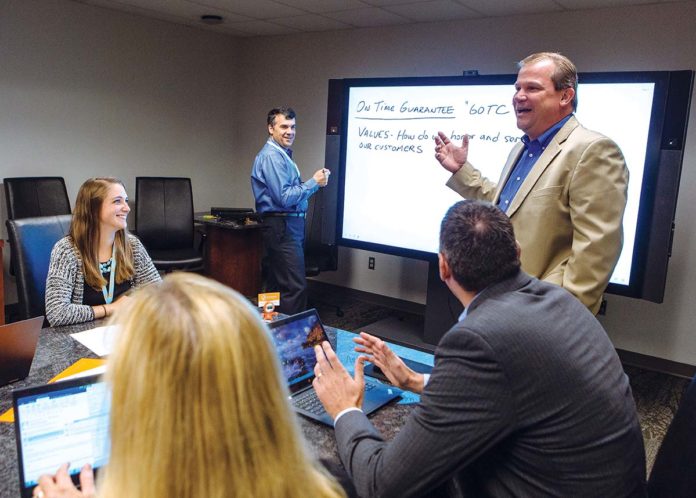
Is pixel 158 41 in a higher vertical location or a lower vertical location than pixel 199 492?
higher

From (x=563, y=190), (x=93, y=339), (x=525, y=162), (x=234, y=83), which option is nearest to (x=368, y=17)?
→ (x=234, y=83)

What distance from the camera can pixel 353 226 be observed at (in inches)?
156

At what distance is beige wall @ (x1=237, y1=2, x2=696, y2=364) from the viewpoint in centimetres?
336

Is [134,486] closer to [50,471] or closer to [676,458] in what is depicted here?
[50,471]

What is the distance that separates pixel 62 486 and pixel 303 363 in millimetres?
654

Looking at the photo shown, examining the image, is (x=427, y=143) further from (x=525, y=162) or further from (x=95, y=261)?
(x=95, y=261)

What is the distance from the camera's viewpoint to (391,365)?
1.37 metres

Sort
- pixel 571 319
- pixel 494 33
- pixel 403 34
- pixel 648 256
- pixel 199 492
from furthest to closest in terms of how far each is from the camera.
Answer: pixel 403 34
pixel 494 33
pixel 648 256
pixel 571 319
pixel 199 492

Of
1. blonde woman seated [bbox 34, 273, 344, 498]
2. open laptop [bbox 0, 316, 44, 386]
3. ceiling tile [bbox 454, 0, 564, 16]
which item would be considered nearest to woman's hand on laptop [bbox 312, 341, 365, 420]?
blonde woman seated [bbox 34, 273, 344, 498]

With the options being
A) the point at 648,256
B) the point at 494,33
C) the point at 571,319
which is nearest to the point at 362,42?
the point at 494,33

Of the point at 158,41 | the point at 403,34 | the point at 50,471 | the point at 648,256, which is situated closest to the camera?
the point at 50,471

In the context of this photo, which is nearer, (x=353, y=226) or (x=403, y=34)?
(x=353, y=226)

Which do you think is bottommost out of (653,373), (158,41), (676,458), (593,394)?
(653,373)

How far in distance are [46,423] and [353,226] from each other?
309cm
